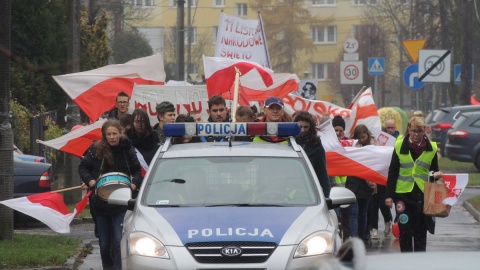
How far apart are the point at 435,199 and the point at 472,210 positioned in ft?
31.7

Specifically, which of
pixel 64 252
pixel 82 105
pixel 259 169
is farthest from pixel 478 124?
pixel 259 169

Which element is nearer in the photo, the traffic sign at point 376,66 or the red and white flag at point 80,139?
the red and white flag at point 80,139

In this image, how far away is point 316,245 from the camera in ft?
28.6

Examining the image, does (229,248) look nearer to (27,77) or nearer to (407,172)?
(407,172)

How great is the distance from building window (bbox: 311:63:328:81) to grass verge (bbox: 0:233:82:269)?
90.0 m

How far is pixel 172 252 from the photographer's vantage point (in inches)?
338

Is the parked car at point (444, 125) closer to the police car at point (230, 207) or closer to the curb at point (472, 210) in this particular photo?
the curb at point (472, 210)

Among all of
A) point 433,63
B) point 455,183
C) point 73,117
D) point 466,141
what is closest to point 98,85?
point 73,117

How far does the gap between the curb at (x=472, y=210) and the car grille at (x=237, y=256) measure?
11.6 m

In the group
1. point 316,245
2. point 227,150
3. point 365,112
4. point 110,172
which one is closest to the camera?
point 316,245

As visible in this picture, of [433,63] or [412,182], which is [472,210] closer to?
[433,63]

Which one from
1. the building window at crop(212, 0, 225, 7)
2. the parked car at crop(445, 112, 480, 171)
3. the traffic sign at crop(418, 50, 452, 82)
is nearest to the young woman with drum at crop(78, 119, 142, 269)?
the traffic sign at crop(418, 50, 452, 82)

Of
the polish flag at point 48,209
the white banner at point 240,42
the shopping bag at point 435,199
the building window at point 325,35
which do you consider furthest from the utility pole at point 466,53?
the building window at point 325,35

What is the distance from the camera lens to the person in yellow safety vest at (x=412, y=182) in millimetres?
11641
